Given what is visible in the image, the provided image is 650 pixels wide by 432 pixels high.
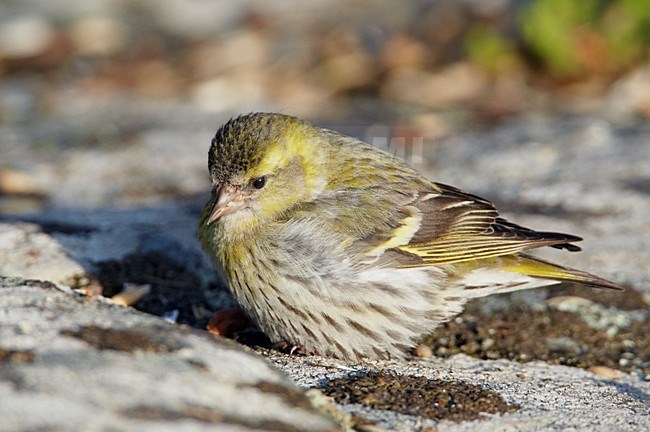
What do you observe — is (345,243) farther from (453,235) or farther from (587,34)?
(587,34)

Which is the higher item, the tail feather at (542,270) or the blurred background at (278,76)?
the blurred background at (278,76)

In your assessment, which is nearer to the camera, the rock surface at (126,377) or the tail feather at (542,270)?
the rock surface at (126,377)

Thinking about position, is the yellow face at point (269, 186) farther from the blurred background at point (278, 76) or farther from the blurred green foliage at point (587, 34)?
the blurred green foliage at point (587, 34)

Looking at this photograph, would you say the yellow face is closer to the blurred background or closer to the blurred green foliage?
the blurred background

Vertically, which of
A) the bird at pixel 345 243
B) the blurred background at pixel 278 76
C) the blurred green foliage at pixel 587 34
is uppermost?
the blurred green foliage at pixel 587 34

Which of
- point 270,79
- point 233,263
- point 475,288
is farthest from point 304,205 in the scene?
point 270,79

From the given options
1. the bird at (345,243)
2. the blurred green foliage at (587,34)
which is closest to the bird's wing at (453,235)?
the bird at (345,243)

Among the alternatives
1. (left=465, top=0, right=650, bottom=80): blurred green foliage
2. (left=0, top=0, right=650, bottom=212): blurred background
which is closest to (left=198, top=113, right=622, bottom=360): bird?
(left=0, top=0, right=650, bottom=212): blurred background
